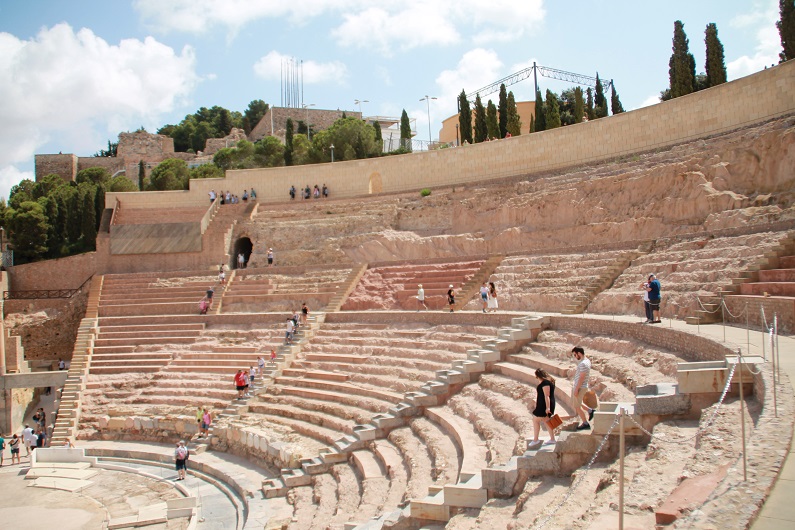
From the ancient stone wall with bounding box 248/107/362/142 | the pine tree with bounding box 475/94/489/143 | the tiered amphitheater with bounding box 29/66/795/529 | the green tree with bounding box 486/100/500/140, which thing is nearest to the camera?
the tiered amphitheater with bounding box 29/66/795/529

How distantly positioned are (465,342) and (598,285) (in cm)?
337

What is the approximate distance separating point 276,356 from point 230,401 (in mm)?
2038

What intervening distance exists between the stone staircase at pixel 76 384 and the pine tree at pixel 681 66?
23669mm

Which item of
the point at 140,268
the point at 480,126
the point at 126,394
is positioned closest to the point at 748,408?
the point at 126,394

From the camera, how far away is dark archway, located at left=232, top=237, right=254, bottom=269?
29047mm

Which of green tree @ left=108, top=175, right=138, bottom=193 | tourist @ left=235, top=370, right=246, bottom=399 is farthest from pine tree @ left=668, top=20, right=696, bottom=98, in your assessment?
green tree @ left=108, top=175, right=138, bottom=193

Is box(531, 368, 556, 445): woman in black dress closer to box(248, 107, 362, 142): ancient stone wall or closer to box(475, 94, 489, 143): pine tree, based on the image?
box(475, 94, 489, 143): pine tree

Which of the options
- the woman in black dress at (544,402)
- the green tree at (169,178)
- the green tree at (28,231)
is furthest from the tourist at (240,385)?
the green tree at (169,178)

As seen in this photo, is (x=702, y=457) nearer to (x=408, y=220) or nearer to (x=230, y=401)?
(x=230, y=401)

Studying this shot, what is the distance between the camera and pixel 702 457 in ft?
17.3

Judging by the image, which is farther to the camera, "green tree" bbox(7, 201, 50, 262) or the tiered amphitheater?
"green tree" bbox(7, 201, 50, 262)

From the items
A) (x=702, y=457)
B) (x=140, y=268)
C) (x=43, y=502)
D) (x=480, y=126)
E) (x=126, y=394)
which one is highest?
(x=480, y=126)

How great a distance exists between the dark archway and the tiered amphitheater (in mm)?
559

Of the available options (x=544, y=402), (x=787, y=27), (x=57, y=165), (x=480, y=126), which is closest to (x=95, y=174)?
(x=57, y=165)
